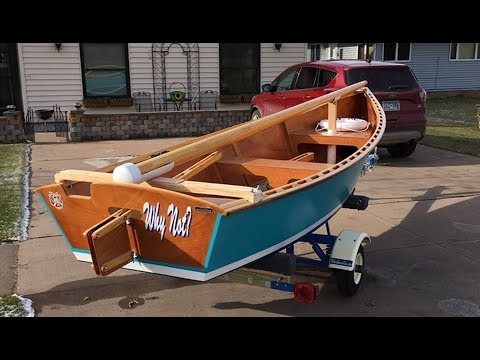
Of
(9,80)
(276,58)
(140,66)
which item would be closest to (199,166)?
(140,66)

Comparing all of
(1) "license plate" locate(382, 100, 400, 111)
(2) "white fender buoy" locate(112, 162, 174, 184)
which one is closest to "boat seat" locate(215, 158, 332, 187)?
(2) "white fender buoy" locate(112, 162, 174, 184)

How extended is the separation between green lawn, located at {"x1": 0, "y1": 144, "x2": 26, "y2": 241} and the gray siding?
18.1m

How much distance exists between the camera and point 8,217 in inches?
249

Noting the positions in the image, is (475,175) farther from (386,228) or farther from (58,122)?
(58,122)

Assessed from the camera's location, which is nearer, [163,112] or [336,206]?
[336,206]

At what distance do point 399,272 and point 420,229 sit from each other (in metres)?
1.38

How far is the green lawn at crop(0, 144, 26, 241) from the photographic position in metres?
5.95

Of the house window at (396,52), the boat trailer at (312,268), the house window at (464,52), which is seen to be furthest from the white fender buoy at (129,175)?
the house window at (464,52)

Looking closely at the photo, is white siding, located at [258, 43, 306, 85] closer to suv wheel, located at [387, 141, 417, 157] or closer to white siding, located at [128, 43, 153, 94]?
white siding, located at [128, 43, 153, 94]

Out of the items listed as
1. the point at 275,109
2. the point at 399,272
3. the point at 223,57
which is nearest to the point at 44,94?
the point at 223,57

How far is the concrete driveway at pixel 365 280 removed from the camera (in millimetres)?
4152

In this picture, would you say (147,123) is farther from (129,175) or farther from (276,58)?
(129,175)

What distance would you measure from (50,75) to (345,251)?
37.1 ft
